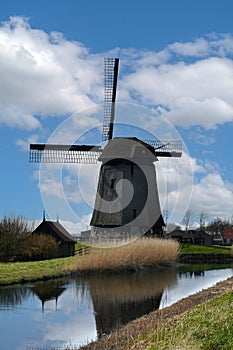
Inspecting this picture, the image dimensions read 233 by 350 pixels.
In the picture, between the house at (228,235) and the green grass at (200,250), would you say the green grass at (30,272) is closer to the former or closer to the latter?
the green grass at (200,250)

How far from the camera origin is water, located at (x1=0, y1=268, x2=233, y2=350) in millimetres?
9880

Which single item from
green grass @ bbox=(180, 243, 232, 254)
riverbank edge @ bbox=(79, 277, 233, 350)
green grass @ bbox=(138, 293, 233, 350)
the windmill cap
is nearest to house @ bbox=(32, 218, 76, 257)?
the windmill cap

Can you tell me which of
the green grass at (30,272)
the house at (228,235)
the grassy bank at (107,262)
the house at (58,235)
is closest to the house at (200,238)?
the house at (228,235)

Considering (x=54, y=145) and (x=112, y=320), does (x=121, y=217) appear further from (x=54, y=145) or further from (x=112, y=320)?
(x=112, y=320)

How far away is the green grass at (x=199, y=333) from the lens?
6.10m

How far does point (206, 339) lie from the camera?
20.8 feet

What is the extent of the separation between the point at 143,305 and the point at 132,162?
15.6 metres

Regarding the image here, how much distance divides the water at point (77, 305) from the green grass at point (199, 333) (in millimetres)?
2275

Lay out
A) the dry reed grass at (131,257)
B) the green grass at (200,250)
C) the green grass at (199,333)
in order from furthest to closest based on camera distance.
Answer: the green grass at (200,250) → the dry reed grass at (131,257) → the green grass at (199,333)

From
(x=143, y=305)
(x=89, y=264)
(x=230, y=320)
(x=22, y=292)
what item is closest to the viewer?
(x=230, y=320)

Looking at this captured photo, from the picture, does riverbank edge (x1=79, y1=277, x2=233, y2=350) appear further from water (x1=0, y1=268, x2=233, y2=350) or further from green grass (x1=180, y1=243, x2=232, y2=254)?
green grass (x1=180, y1=243, x2=232, y2=254)

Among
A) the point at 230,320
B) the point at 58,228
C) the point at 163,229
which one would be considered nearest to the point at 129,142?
the point at 163,229

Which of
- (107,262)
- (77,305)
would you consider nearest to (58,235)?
(107,262)

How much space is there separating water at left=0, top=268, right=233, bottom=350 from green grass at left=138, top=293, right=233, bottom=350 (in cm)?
227
